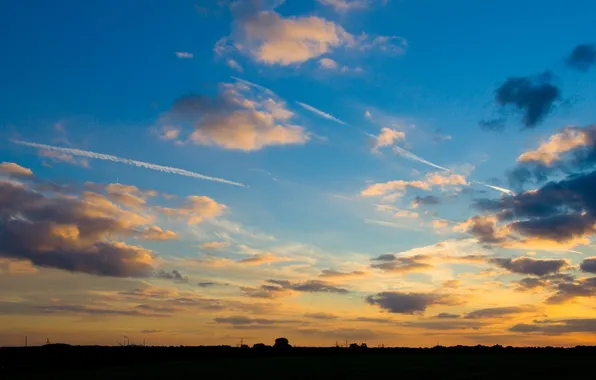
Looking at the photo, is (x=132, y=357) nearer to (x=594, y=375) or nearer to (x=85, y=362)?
(x=85, y=362)

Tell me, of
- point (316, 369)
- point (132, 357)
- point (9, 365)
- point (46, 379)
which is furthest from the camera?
point (132, 357)

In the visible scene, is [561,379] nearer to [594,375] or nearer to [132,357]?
[594,375]

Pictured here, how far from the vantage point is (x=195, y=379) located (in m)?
101

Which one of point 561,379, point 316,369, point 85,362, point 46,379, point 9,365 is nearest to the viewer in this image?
point 561,379

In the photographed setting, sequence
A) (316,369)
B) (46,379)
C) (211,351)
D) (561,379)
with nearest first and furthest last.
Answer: (561,379), (46,379), (316,369), (211,351)

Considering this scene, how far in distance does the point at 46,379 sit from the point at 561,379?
83357 mm

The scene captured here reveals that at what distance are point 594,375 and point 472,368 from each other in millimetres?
21633

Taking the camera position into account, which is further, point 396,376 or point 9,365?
point 9,365

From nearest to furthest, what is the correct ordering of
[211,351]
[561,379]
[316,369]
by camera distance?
[561,379] → [316,369] → [211,351]

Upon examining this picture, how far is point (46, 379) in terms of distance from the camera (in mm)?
106562

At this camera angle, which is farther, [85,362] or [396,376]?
[85,362]

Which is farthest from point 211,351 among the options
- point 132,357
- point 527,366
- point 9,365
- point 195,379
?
point 527,366

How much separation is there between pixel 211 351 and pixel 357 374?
9579 cm

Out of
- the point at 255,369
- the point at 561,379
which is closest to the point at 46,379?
the point at 255,369
